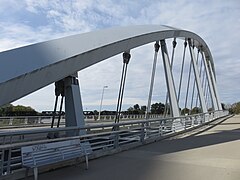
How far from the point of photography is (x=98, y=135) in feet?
27.3

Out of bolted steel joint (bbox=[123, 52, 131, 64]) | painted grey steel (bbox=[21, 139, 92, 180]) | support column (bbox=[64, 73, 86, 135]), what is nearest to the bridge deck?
painted grey steel (bbox=[21, 139, 92, 180])

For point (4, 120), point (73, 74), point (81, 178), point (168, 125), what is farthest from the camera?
point (4, 120)

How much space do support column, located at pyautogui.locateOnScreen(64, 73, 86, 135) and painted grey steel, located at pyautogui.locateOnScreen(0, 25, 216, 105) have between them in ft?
1.99

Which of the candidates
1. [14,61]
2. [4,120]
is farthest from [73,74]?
[4,120]

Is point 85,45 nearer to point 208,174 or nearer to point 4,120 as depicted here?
point 208,174

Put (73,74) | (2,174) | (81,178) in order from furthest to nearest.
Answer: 1. (73,74)
2. (81,178)
3. (2,174)

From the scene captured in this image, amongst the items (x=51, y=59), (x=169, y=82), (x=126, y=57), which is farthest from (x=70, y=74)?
(x=169, y=82)

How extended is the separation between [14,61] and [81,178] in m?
2.67

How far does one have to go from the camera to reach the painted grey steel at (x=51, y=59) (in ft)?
19.8

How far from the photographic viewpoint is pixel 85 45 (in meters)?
8.45

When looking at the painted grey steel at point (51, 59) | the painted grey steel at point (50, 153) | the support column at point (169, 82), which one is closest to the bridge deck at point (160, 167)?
the painted grey steel at point (50, 153)

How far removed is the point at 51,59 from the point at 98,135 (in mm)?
2474

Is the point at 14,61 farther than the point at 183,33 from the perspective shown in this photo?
No

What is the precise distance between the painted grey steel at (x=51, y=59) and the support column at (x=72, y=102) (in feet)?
1.99
